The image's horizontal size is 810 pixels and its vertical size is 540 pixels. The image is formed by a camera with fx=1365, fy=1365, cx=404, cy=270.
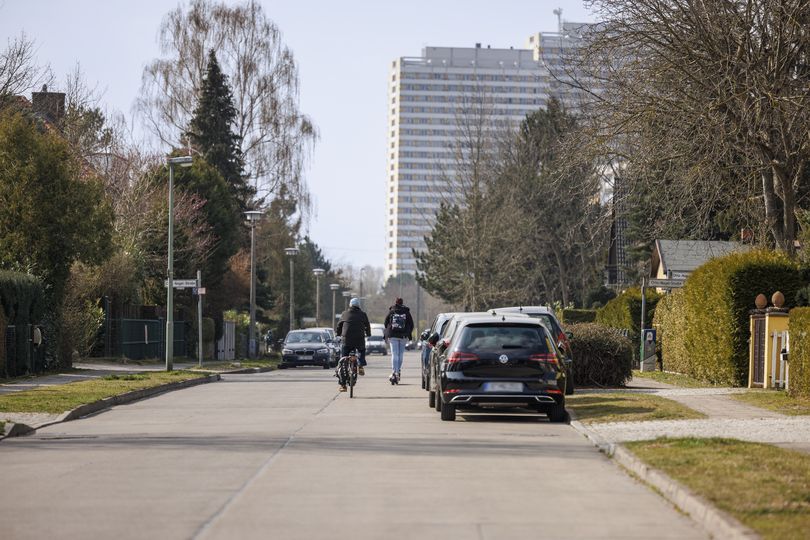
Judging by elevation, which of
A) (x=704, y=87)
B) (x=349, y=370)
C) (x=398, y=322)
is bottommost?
(x=349, y=370)

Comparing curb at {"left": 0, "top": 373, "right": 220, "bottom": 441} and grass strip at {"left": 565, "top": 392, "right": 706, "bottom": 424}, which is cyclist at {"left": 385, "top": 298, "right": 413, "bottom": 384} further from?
grass strip at {"left": 565, "top": 392, "right": 706, "bottom": 424}

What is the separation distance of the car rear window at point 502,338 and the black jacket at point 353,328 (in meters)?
6.61

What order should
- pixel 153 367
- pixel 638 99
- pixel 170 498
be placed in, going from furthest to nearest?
pixel 153 367
pixel 638 99
pixel 170 498

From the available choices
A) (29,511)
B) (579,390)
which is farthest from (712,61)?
(29,511)

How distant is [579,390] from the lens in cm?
2717

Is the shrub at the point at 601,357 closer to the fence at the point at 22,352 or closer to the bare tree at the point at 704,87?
the bare tree at the point at 704,87

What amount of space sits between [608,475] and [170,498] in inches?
164

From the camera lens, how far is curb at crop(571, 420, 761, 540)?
28.8 feet

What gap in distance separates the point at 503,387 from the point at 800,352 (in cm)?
588

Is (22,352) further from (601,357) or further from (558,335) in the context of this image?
(558,335)

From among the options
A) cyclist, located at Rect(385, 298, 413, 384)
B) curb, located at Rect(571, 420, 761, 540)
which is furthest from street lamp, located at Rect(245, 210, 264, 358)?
curb, located at Rect(571, 420, 761, 540)

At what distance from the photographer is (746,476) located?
1134 centimetres

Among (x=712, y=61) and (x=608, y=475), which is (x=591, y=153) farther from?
(x=608, y=475)

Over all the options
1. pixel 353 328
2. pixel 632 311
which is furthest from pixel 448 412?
pixel 632 311
